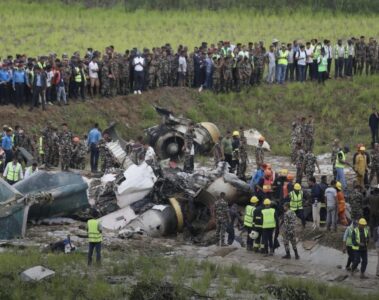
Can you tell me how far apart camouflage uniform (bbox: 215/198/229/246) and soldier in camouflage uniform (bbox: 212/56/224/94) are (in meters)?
12.2

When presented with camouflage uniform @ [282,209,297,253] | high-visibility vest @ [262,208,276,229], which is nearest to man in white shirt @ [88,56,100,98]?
high-visibility vest @ [262,208,276,229]

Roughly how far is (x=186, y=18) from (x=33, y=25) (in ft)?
25.3

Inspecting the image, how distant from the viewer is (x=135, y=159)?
2836cm

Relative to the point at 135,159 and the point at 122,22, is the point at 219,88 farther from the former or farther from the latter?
the point at 122,22

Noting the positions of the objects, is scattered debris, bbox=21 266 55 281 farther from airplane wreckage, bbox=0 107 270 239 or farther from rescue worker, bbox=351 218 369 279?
rescue worker, bbox=351 218 369 279

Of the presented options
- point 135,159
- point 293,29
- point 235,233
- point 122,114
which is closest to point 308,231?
point 235,233

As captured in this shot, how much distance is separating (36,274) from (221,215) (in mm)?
4997

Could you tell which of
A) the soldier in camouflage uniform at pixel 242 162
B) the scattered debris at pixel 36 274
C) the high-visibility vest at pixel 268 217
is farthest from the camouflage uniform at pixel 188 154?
the scattered debris at pixel 36 274

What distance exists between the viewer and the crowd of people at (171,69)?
3225 centimetres

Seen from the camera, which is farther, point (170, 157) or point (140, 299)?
point (170, 157)

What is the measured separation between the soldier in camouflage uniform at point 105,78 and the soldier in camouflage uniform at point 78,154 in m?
4.36

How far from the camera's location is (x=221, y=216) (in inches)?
→ 937

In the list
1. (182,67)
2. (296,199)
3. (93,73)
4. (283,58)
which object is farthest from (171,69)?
(296,199)

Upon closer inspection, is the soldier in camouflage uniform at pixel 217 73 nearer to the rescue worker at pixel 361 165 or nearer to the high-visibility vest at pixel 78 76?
the high-visibility vest at pixel 78 76
